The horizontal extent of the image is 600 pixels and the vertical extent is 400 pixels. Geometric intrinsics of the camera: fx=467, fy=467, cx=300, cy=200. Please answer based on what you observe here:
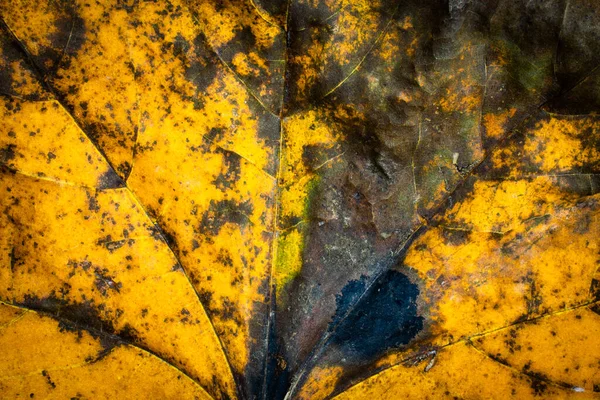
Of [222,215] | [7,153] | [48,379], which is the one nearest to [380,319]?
[222,215]

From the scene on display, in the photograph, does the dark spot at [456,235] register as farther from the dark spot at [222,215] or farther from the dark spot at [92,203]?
the dark spot at [92,203]

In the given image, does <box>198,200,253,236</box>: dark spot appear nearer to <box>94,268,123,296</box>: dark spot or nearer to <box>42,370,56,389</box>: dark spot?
<box>94,268,123,296</box>: dark spot

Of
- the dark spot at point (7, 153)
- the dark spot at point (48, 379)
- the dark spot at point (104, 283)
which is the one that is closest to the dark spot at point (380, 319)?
the dark spot at point (104, 283)

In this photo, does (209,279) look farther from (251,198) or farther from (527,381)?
(527,381)

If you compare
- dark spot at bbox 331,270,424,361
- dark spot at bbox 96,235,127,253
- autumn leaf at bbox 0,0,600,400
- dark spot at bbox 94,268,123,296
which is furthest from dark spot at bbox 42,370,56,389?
dark spot at bbox 331,270,424,361

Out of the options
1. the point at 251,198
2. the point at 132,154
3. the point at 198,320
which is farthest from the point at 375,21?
the point at 198,320

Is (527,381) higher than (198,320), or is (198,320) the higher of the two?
(198,320)

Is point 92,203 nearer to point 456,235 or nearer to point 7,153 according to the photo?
point 7,153

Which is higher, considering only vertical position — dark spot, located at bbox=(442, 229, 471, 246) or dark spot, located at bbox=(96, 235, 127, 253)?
dark spot, located at bbox=(96, 235, 127, 253)
